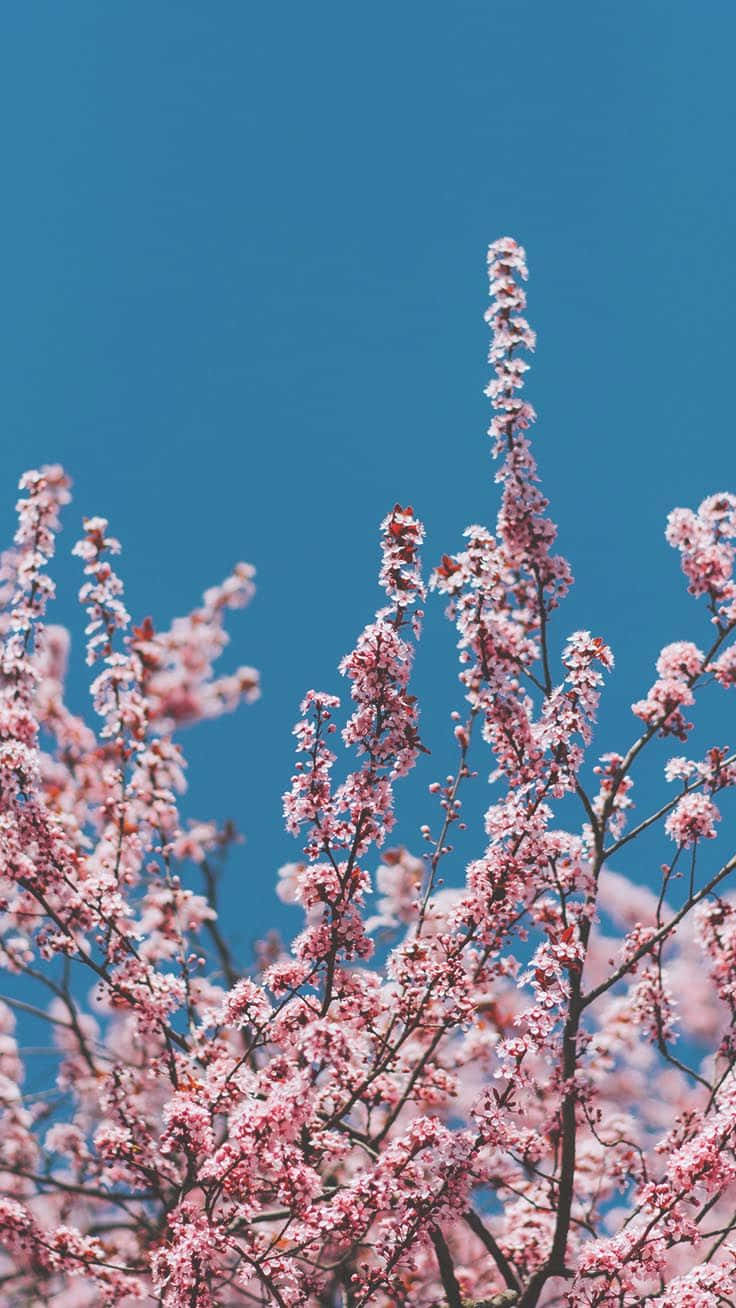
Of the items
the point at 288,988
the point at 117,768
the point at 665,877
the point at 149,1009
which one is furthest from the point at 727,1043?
the point at 117,768

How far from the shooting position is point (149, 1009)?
6281 mm

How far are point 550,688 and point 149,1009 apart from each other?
3162 mm

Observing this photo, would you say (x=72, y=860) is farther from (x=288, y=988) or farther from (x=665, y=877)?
(x=665, y=877)

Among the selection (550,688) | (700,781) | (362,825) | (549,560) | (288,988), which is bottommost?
(288,988)

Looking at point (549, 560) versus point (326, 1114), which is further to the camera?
point (549, 560)

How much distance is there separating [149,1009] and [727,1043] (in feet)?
12.2

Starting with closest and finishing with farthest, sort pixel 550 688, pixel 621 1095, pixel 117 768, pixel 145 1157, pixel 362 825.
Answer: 1. pixel 362 825
2. pixel 145 1157
3. pixel 550 688
4. pixel 117 768
5. pixel 621 1095

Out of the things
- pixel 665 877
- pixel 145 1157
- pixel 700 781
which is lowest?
pixel 145 1157

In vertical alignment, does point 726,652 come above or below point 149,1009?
above

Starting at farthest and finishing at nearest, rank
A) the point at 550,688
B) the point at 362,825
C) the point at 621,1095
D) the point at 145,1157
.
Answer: the point at 621,1095, the point at 550,688, the point at 145,1157, the point at 362,825

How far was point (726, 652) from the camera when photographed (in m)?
6.58

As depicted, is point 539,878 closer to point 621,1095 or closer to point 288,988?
point 288,988

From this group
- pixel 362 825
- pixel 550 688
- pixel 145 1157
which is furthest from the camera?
pixel 550 688

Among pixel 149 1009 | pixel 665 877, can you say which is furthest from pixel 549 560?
pixel 149 1009
